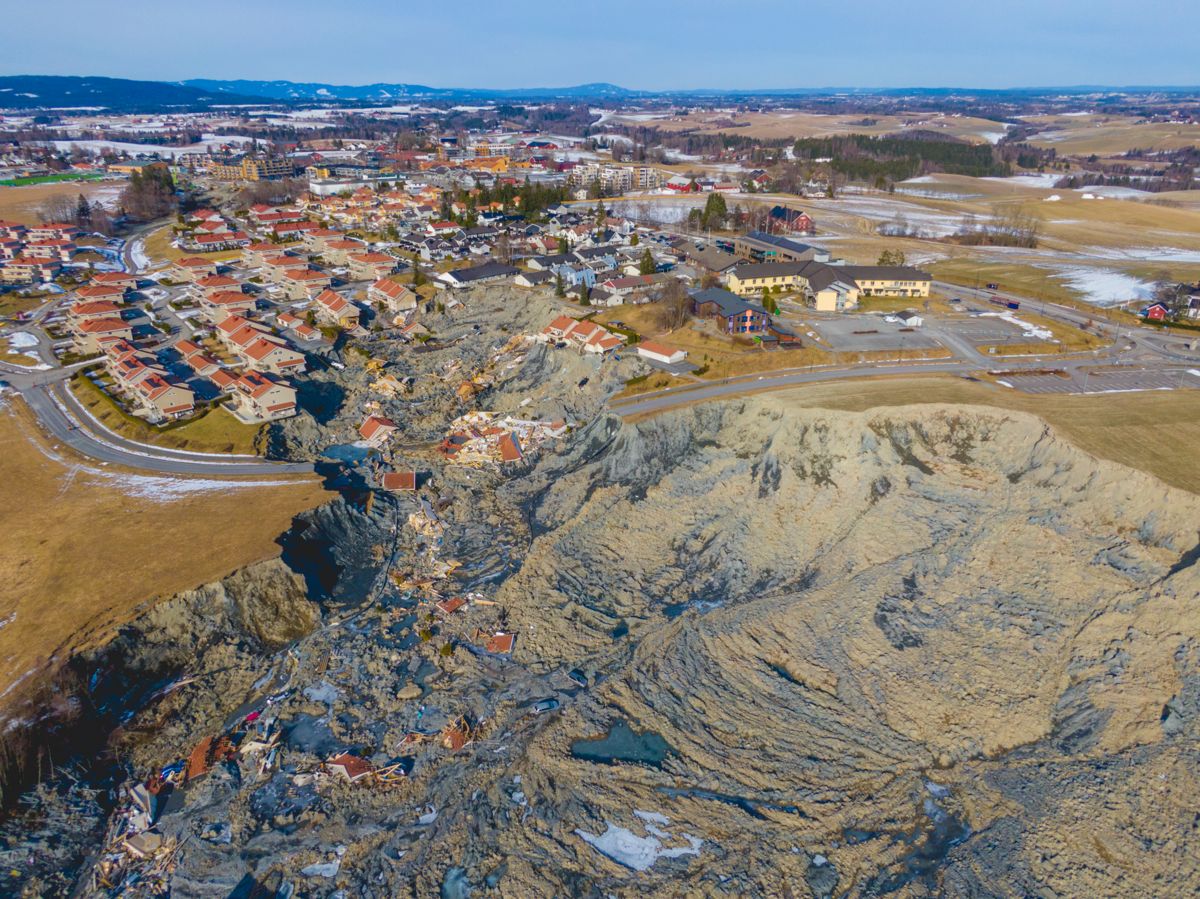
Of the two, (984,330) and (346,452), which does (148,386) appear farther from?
→ (984,330)

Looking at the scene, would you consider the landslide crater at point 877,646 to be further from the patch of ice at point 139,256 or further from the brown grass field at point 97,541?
the patch of ice at point 139,256

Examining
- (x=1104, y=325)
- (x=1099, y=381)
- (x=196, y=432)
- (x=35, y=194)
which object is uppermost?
(x=35, y=194)

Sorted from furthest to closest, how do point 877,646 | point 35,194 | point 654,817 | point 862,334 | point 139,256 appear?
point 35,194 < point 139,256 < point 862,334 < point 877,646 < point 654,817

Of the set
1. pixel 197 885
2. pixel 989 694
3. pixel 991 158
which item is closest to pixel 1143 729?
pixel 989 694

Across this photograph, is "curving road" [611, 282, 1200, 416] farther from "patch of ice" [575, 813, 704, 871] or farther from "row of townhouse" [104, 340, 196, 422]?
"row of townhouse" [104, 340, 196, 422]

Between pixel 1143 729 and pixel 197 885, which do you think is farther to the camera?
pixel 1143 729

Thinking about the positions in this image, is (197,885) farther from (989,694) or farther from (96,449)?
(96,449)

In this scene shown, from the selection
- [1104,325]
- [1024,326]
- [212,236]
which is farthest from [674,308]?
[212,236]
